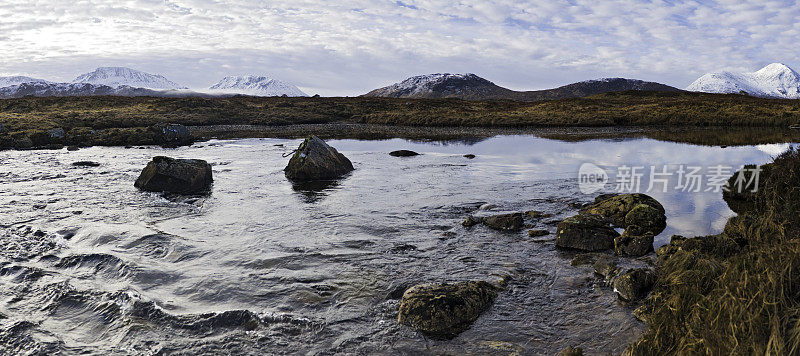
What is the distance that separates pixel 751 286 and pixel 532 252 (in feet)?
18.7

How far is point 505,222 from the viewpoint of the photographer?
1191 centimetres

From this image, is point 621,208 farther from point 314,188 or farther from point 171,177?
point 171,177

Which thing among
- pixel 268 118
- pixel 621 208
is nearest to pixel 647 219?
pixel 621 208

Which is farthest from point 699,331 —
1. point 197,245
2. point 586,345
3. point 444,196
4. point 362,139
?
point 362,139

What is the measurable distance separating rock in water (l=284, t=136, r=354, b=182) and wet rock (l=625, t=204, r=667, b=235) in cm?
1219

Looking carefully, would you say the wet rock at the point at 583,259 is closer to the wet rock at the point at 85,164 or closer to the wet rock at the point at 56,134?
the wet rock at the point at 85,164

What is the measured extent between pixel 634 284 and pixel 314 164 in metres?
14.4

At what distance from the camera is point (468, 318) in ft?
23.1

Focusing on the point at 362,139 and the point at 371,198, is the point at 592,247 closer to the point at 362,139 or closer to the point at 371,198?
the point at 371,198

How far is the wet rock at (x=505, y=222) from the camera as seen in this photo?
11.8 metres

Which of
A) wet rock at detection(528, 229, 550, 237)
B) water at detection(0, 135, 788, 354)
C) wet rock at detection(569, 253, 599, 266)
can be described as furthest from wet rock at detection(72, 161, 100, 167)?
wet rock at detection(569, 253, 599, 266)

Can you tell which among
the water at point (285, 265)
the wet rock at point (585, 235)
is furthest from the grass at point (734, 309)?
the wet rock at point (585, 235)

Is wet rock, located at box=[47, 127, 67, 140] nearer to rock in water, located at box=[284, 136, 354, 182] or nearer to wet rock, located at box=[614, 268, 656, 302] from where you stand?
rock in water, located at box=[284, 136, 354, 182]

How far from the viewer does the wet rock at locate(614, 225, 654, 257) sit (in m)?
9.60
